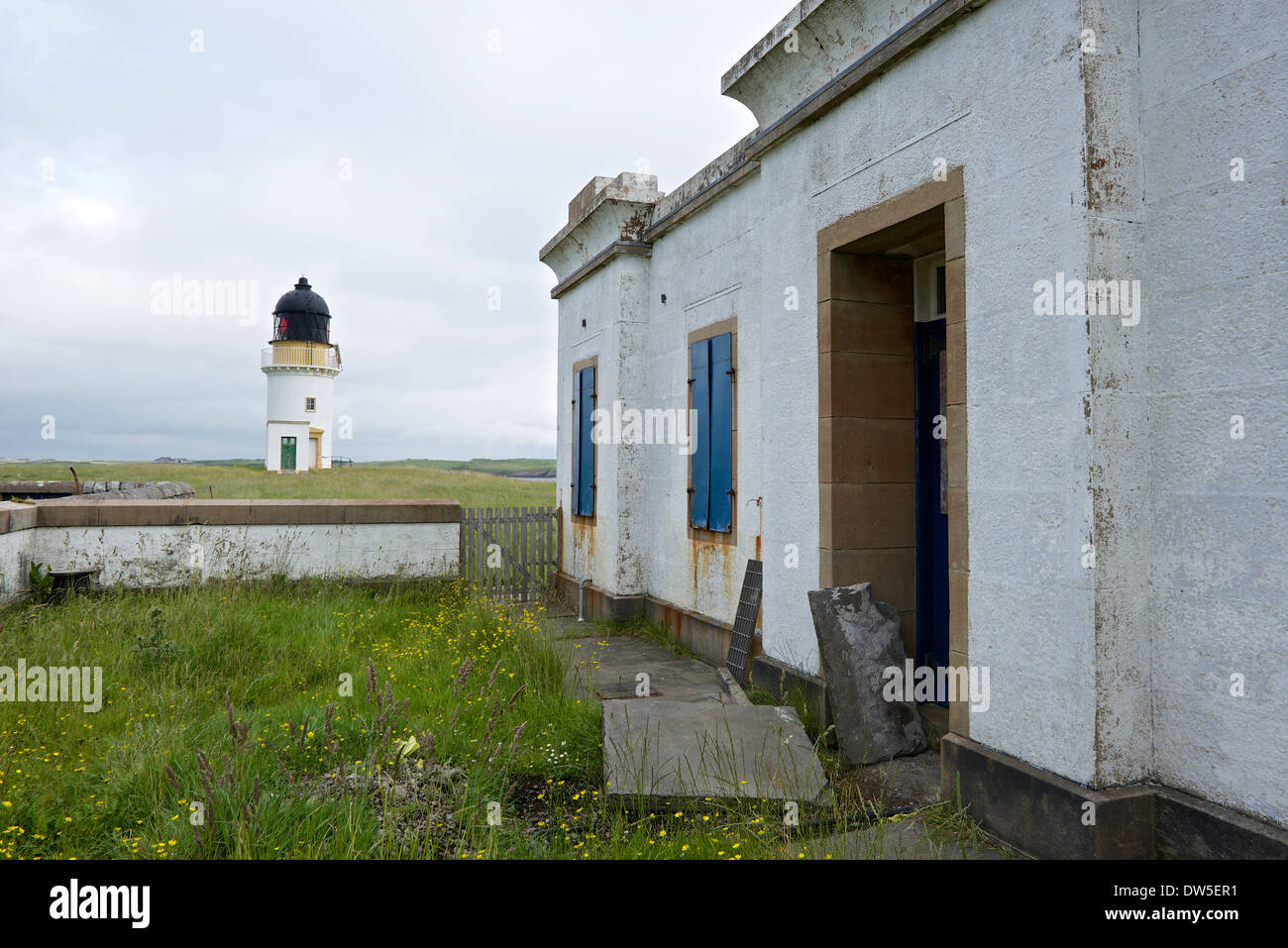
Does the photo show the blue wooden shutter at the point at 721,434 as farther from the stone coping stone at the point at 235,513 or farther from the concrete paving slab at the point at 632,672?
the stone coping stone at the point at 235,513

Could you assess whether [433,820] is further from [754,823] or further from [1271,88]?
[1271,88]

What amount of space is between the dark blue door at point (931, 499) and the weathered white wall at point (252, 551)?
6249 millimetres

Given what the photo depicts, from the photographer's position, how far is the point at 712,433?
7.16m

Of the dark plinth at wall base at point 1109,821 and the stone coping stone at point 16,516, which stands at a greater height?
the stone coping stone at point 16,516

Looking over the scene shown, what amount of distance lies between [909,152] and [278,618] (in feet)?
20.4

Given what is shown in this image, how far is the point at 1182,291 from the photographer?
3.17m

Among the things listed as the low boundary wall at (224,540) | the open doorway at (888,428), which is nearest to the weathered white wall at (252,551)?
the low boundary wall at (224,540)

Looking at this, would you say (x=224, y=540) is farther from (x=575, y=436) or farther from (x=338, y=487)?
(x=338, y=487)

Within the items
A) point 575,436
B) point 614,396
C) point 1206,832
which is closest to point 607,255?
point 614,396

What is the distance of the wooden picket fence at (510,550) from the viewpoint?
33.8 ft

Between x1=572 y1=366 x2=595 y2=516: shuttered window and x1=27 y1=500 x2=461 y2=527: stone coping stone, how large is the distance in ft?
4.87

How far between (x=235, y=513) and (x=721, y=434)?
219 inches

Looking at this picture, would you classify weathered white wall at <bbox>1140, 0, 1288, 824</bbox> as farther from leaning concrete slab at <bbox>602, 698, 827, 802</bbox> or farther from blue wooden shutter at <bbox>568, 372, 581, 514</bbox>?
blue wooden shutter at <bbox>568, 372, 581, 514</bbox>
